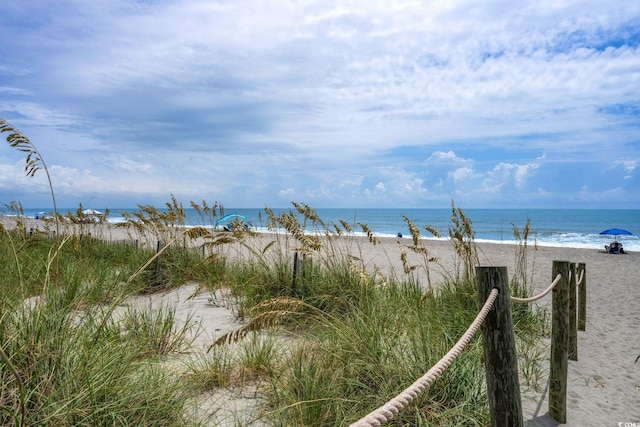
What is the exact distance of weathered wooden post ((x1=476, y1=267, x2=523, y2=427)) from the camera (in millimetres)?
2066

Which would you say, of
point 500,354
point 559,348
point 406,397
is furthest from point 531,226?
point 406,397

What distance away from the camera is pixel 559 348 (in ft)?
12.4

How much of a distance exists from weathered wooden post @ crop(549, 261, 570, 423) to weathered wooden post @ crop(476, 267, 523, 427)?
6.27ft

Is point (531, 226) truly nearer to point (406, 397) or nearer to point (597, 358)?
point (597, 358)

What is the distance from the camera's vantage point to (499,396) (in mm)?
2086

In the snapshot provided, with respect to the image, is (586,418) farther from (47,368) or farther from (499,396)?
(47,368)

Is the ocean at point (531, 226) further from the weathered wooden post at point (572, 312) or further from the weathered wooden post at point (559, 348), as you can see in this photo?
the weathered wooden post at point (559, 348)

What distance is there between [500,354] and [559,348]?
2172 mm

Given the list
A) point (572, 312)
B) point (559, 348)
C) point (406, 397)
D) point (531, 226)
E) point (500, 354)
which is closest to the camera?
point (406, 397)

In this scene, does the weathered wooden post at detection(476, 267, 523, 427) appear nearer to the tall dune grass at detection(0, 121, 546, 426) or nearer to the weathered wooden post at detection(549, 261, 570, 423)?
the tall dune grass at detection(0, 121, 546, 426)

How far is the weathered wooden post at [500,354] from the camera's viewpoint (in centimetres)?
207

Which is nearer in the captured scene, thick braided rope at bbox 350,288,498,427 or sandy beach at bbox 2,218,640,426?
thick braided rope at bbox 350,288,498,427

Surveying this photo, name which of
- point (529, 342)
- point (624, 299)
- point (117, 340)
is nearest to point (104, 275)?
point (117, 340)

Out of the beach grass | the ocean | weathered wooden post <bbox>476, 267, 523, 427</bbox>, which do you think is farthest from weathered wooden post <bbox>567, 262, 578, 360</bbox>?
weathered wooden post <bbox>476, 267, 523, 427</bbox>
